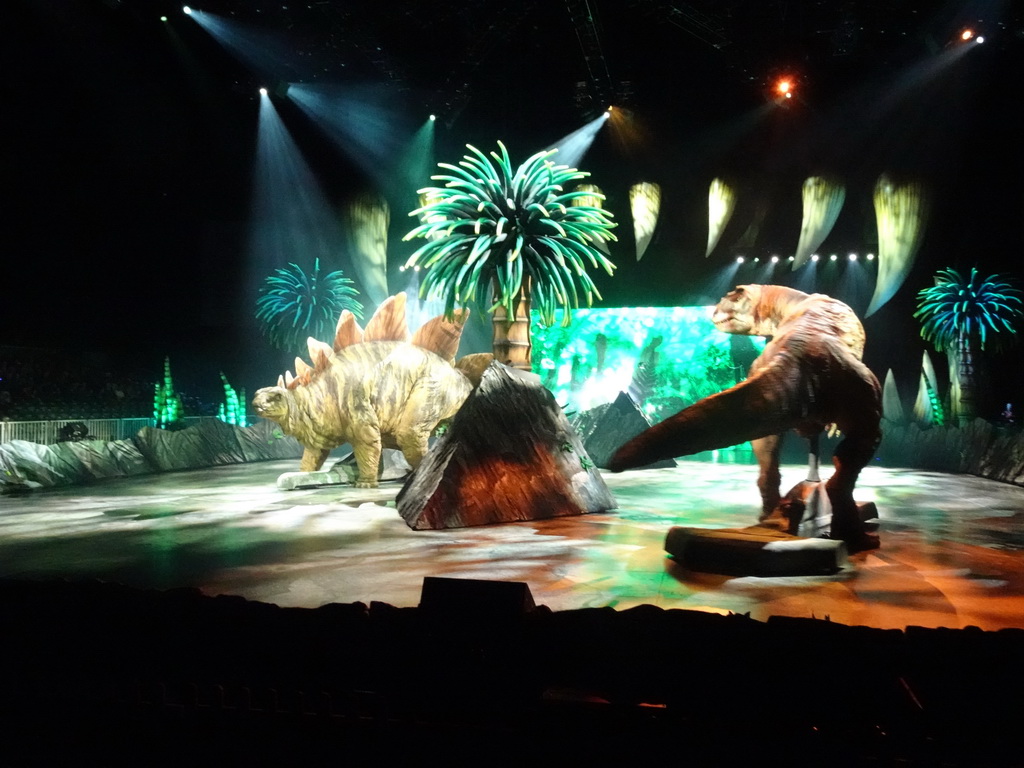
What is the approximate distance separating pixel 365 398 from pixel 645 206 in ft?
→ 29.4

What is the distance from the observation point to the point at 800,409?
15.7 feet

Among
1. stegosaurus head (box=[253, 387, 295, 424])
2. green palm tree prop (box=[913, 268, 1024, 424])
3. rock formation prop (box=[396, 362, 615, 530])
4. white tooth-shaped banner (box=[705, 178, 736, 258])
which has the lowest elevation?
rock formation prop (box=[396, 362, 615, 530])

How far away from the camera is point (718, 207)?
14.5 m

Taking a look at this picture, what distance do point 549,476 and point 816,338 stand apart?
8.94 feet

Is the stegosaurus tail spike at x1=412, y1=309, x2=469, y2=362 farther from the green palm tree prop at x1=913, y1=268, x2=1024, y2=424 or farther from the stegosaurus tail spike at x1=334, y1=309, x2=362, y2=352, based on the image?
the green palm tree prop at x1=913, y1=268, x2=1024, y2=424

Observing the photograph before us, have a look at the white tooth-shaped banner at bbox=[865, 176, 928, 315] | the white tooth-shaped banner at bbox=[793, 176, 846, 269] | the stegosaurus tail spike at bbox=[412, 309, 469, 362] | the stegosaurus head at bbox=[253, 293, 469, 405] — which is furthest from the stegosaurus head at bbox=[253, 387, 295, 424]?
the white tooth-shaped banner at bbox=[865, 176, 928, 315]

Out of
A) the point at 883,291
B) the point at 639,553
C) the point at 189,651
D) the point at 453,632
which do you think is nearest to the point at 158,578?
the point at 189,651

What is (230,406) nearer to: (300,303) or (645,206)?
(300,303)

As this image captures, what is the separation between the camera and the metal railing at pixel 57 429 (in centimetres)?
978

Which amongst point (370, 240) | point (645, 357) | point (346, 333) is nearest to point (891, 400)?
point (645, 357)

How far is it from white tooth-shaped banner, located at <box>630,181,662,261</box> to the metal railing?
1060cm

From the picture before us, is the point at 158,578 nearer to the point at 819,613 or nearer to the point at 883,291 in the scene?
the point at 819,613

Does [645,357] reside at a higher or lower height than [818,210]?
lower

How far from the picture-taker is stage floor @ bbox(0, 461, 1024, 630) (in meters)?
3.71
